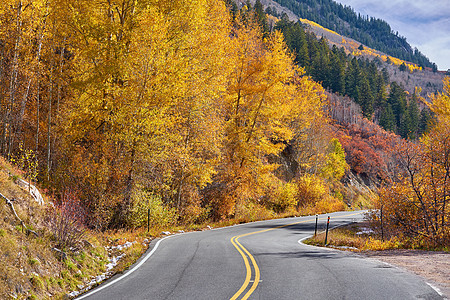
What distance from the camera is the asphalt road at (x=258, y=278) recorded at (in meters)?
6.57

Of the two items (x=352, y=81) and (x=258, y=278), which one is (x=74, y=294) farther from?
(x=352, y=81)

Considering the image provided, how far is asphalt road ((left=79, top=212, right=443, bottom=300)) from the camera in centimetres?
657

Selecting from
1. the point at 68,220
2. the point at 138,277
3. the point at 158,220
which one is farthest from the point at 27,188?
the point at 158,220

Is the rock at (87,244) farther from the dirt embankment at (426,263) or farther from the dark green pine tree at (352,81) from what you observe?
the dark green pine tree at (352,81)

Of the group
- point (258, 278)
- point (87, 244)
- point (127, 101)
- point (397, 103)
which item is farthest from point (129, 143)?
point (397, 103)

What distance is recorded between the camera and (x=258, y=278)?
7770mm

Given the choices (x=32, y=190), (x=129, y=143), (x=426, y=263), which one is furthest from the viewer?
(x=129, y=143)

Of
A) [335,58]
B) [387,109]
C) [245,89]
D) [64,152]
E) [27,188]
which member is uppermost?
[335,58]

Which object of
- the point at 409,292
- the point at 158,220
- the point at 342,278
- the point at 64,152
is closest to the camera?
the point at 409,292

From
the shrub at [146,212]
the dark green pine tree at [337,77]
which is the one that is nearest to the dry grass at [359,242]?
the shrub at [146,212]

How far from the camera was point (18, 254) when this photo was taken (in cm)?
717

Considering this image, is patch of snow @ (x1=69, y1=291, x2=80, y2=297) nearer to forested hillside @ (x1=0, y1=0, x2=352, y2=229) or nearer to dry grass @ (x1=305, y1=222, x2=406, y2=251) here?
forested hillside @ (x1=0, y1=0, x2=352, y2=229)

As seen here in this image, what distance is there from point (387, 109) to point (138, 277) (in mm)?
100035

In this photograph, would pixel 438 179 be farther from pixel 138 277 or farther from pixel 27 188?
pixel 27 188
